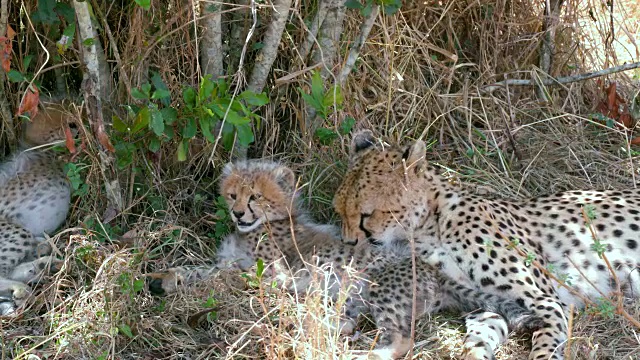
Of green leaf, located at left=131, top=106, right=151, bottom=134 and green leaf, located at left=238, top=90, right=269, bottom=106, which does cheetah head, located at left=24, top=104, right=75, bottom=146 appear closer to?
green leaf, located at left=131, top=106, right=151, bottom=134

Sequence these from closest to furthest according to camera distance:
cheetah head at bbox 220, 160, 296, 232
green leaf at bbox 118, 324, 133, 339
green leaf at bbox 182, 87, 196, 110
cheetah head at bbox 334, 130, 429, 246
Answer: green leaf at bbox 118, 324, 133, 339, green leaf at bbox 182, 87, 196, 110, cheetah head at bbox 334, 130, 429, 246, cheetah head at bbox 220, 160, 296, 232

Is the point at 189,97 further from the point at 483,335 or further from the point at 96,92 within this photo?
the point at 483,335

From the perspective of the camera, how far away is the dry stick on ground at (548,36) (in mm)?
5332

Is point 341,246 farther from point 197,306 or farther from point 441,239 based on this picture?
point 197,306

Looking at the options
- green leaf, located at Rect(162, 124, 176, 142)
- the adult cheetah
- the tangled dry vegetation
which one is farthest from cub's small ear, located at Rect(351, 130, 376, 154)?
green leaf, located at Rect(162, 124, 176, 142)

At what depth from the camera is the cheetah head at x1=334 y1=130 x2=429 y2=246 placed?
160 inches

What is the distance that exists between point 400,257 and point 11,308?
1.67 metres

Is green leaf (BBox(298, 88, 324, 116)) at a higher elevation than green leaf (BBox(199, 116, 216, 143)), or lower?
higher

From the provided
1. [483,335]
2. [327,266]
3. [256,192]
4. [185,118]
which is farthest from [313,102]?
[483,335]

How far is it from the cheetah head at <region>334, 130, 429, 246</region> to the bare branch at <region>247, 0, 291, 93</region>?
26.3 inches

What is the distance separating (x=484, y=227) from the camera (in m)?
3.98

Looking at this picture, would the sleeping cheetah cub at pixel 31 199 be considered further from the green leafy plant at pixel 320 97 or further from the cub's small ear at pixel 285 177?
the green leafy plant at pixel 320 97

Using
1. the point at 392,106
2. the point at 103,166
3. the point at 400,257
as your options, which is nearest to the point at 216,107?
the point at 103,166

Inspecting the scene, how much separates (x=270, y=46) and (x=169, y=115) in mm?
634
